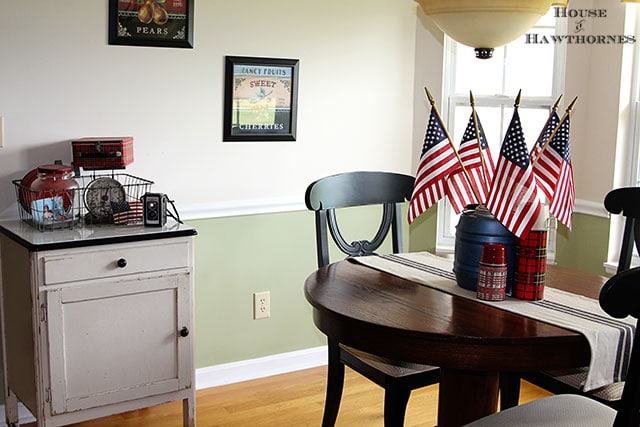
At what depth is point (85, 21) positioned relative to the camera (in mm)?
3041

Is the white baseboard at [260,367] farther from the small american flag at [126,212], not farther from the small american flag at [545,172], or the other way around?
the small american flag at [545,172]

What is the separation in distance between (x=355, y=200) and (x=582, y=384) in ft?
3.59

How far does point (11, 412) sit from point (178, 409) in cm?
66

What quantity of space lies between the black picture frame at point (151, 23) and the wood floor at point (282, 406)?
4.98 feet

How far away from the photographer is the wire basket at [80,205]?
278 cm

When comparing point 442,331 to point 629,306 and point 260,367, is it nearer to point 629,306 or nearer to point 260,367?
point 629,306

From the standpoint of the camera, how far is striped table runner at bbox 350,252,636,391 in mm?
1901

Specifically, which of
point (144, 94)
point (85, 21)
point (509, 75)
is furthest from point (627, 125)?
point (85, 21)

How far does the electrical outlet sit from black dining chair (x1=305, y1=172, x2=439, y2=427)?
0.76 meters

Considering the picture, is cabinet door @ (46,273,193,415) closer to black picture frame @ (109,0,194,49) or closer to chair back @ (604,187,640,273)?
black picture frame @ (109,0,194,49)

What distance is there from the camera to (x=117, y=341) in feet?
9.03

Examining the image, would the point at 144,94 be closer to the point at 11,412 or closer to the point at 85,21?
the point at 85,21

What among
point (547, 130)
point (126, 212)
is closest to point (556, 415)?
point (547, 130)

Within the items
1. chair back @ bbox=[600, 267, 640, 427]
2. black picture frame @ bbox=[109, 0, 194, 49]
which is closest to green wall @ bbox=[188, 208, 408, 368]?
black picture frame @ bbox=[109, 0, 194, 49]
